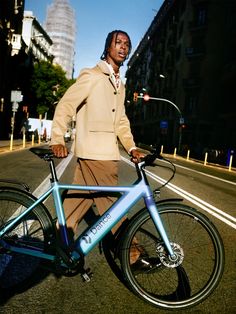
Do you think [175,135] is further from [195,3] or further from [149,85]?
[149,85]

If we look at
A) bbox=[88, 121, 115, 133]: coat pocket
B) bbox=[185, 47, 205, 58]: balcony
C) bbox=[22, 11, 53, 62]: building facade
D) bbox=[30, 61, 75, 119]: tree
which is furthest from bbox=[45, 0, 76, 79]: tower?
bbox=[88, 121, 115, 133]: coat pocket

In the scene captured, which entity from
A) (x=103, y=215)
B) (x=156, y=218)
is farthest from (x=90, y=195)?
(x=156, y=218)

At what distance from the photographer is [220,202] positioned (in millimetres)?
9156

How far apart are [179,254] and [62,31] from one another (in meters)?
145

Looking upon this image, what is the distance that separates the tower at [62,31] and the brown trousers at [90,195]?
13806 cm

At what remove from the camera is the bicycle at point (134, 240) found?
3014mm

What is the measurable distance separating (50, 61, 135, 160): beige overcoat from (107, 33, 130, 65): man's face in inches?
4.1

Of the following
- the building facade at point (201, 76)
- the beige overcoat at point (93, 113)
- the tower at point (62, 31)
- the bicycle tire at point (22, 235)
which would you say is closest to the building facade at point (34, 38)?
the building facade at point (201, 76)

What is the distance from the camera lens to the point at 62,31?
5527 inches

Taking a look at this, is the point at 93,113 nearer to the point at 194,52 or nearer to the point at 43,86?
the point at 194,52

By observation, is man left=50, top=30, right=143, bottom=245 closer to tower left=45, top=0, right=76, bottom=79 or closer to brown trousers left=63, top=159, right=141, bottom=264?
brown trousers left=63, top=159, right=141, bottom=264

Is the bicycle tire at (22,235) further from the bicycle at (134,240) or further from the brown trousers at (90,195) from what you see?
the brown trousers at (90,195)

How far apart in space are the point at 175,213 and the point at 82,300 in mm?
948

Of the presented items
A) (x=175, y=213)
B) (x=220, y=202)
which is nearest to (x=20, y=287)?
(x=175, y=213)
